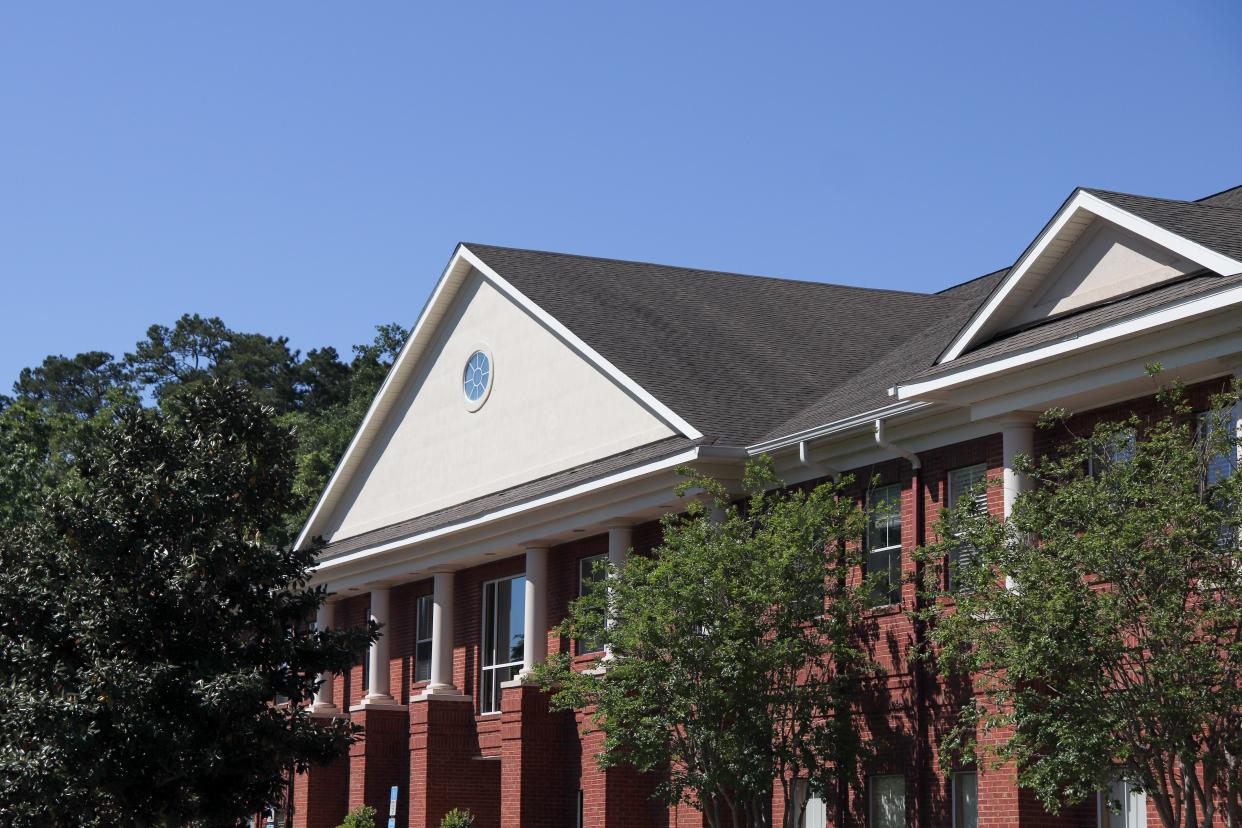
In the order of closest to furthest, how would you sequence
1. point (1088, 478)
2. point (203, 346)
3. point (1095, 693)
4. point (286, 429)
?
point (1095, 693)
point (1088, 478)
point (286, 429)
point (203, 346)

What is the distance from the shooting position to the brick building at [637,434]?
1978 cm

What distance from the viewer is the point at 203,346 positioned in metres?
104

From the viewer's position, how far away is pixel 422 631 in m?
34.4

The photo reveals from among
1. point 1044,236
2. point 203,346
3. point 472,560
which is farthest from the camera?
point 203,346

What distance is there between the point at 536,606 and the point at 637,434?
385 centimetres

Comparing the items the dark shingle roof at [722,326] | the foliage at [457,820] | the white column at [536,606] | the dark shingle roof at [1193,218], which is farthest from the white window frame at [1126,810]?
the foliage at [457,820]

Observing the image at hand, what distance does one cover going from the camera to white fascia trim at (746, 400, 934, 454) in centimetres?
2216

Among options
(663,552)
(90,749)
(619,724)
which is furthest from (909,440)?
(90,749)

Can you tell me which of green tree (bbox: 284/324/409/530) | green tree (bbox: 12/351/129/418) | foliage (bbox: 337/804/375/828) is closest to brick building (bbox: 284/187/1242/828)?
foliage (bbox: 337/804/375/828)

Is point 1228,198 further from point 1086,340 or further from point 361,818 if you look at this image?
point 361,818

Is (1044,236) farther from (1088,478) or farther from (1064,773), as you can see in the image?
(1064,773)

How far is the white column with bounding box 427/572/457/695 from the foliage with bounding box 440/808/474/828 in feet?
8.75

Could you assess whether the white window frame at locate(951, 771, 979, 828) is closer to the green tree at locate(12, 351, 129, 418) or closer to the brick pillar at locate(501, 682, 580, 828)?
the brick pillar at locate(501, 682, 580, 828)

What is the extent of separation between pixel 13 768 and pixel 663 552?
7891 mm
